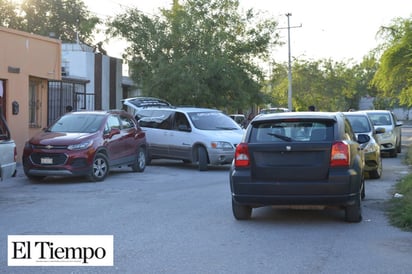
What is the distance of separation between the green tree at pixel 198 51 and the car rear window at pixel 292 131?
16683mm

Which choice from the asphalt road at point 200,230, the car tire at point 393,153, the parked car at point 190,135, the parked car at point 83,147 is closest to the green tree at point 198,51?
the parked car at point 190,135

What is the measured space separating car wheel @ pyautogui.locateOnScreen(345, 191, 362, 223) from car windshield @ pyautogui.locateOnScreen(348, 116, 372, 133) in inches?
283

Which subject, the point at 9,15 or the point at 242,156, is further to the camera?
the point at 9,15

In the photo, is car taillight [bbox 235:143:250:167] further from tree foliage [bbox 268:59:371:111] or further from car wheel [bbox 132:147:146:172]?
tree foliage [bbox 268:59:371:111]

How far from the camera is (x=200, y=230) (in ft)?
26.8

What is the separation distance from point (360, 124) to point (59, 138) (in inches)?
306

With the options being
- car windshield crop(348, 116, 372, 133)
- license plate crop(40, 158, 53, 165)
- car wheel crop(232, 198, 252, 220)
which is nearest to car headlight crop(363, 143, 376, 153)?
car windshield crop(348, 116, 372, 133)

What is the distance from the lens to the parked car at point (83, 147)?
13.5m

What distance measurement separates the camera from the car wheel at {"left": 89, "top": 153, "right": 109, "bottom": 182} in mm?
14023

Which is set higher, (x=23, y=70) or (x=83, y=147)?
(x=23, y=70)

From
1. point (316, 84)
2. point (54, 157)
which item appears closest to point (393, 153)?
point (54, 157)

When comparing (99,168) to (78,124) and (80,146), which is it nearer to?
(80,146)

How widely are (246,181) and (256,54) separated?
22515mm

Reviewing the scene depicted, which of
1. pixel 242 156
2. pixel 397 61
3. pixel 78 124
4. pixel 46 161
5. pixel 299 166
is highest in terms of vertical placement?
pixel 397 61
